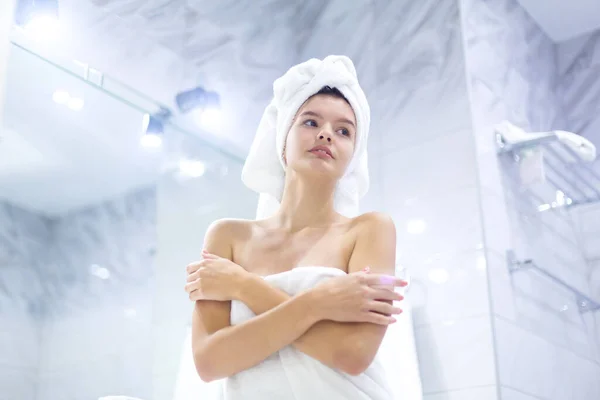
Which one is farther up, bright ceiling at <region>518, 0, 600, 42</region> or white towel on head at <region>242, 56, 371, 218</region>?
bright ceiling at <region>518, 0, 600, 42</region>

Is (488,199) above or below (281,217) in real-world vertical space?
above

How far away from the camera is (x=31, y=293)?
1720mm

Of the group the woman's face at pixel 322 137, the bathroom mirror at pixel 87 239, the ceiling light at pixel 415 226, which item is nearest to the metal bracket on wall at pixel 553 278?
the ceiling light at pixel 415 226

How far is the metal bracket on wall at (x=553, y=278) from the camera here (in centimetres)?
224

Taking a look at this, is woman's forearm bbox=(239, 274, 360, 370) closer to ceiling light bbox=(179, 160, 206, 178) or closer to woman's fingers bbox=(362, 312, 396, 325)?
woman's fingers bbox=(362, 312, 396, 325)

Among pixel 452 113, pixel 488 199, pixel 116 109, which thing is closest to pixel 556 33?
pixel 452 113

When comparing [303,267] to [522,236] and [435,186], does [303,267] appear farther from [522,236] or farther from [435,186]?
[522,236]

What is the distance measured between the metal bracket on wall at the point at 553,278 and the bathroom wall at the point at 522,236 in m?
0.02

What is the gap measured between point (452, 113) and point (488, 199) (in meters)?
0.32

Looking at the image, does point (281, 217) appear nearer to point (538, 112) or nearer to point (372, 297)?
Answer: point (372, 297)

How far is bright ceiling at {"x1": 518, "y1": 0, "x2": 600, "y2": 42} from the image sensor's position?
9.28 ft

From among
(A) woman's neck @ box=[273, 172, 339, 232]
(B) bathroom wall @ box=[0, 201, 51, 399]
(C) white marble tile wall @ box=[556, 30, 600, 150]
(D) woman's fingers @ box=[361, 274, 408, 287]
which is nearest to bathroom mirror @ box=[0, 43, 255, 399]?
(B) bathroom wall @ box=[0, 201, 51, 399]

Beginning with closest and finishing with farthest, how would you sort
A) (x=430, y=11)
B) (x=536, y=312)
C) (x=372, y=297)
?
(x=372, y=297)
(x=536, y=312)
(x=430, y=11)

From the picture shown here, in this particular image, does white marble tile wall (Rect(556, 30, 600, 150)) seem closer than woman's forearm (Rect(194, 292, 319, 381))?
No
